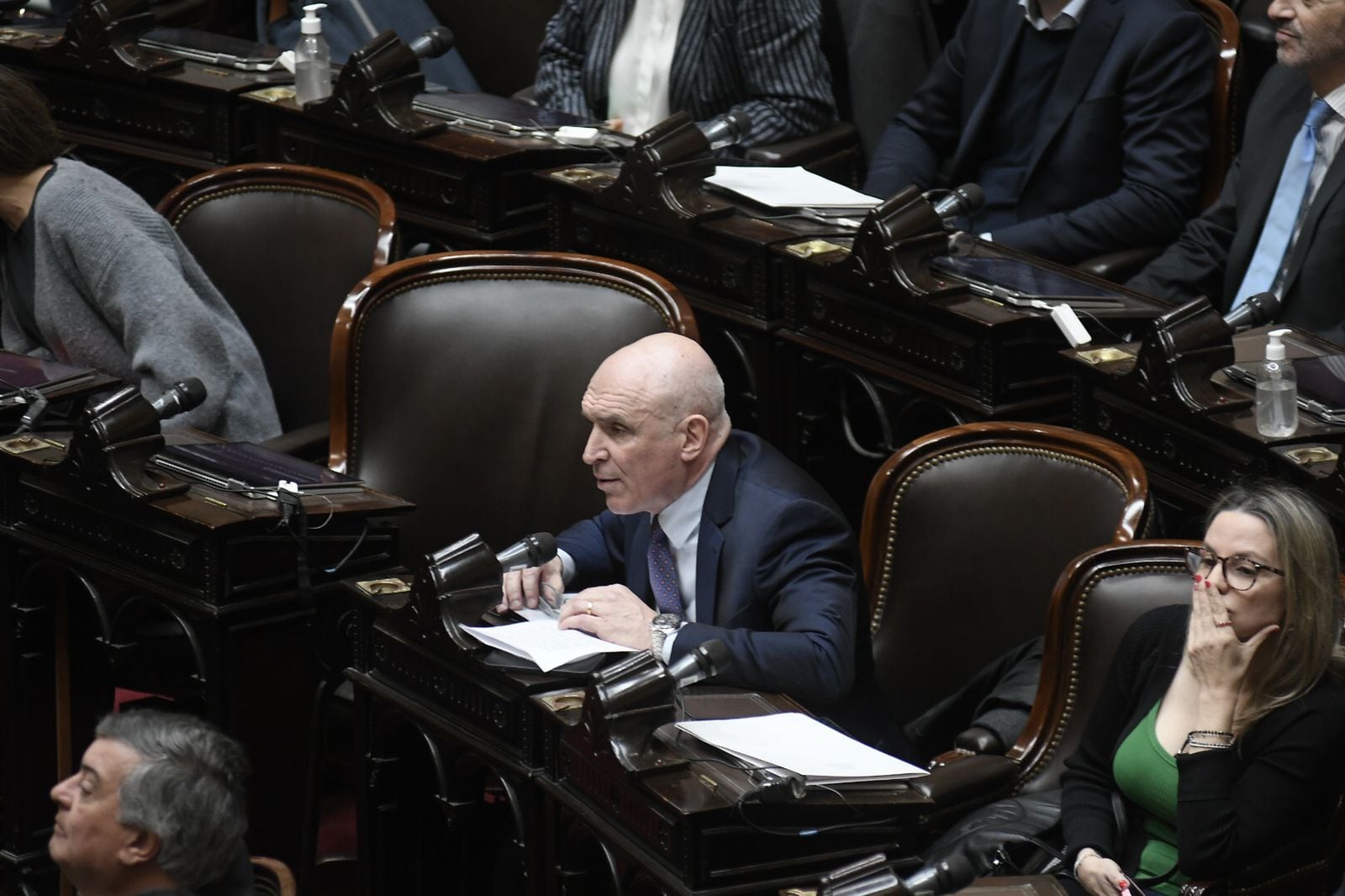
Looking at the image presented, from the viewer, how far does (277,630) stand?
2.91 meters

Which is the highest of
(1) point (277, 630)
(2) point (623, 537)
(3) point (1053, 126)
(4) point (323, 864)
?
(3) point (1053, 126)

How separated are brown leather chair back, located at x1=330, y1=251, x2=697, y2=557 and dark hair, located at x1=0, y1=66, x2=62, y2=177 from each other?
639mm

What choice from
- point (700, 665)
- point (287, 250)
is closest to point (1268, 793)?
point (700, 665)

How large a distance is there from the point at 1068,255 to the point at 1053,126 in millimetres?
268

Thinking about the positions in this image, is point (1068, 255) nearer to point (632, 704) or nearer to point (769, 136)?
point (769, 136)

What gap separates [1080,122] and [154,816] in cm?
246

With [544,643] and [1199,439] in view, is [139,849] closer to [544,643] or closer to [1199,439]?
[544,643]

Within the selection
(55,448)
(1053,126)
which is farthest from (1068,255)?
(55,448)

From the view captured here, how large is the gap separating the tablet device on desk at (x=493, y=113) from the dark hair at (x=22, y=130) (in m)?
0.98

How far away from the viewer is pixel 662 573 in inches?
107

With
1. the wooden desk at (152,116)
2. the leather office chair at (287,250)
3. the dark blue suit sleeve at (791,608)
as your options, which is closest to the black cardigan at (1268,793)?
the dark blue suit sleeve at (791,608)

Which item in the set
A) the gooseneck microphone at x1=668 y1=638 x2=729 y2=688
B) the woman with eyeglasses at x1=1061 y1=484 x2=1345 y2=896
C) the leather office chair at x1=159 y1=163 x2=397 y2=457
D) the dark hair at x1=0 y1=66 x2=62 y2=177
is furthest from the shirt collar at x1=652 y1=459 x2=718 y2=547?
the dark hair at x1=0 y1=66 x2=62 y2=177

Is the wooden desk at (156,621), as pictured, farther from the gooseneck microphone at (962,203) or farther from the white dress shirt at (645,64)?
the white dress shirt at (645,64)

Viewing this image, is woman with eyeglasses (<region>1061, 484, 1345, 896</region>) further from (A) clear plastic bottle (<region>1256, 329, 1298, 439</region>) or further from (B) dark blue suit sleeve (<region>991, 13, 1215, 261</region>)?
(B) dark blue suit sleeve (<region>991, 13, 1215, 261</region>)
